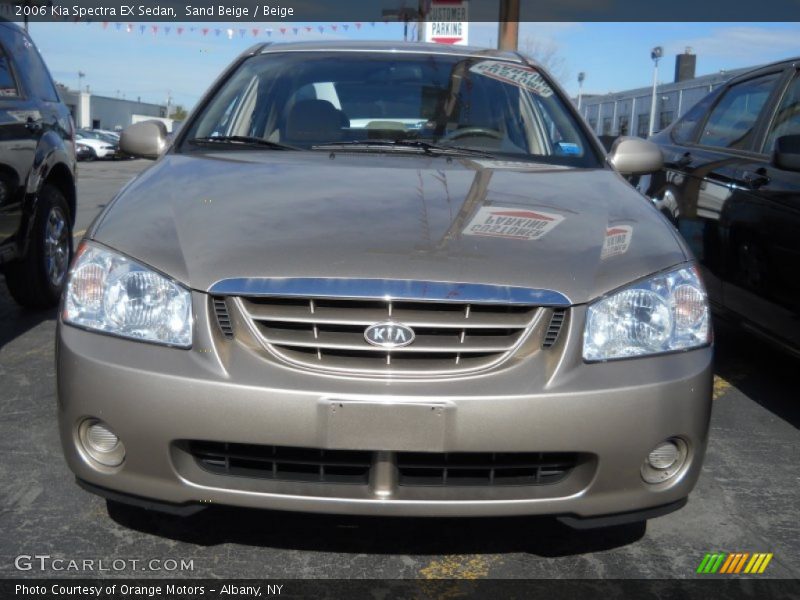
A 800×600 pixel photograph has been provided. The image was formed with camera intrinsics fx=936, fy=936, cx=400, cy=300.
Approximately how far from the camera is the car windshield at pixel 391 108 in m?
3.52

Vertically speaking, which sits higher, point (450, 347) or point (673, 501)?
point (450, 347)

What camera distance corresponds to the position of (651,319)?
7.95 ft

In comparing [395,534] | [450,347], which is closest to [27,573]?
[395,534]

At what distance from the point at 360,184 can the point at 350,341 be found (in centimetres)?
75

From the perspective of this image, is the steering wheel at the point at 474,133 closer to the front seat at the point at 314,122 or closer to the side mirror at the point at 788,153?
the front seat at the point at 314,122

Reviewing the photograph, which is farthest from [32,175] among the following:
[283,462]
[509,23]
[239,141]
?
[509,23]

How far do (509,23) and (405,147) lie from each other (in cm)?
789

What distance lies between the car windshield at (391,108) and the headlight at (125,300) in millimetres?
1077

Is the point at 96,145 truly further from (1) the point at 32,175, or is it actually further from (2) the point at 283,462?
(2) the point at 283,462

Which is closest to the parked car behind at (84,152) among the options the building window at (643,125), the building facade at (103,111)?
the building window at (643,125)

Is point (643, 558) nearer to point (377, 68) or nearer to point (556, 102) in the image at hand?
point (556, 102)

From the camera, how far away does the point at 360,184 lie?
2863 mm

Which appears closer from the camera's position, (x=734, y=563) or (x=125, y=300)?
(x=125, y=300)
